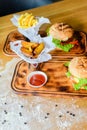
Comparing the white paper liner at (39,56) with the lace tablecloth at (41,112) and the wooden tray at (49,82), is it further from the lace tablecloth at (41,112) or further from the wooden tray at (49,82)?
the lace tablecloth at (41,112)

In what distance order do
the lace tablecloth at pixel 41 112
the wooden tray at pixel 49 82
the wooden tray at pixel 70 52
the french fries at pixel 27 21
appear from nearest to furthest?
the lace tablecloth at pixel 41 112, the wooden tray at pixel 49 82, the wooden tray at pixel 70 52, the french fries at pixel 27 21

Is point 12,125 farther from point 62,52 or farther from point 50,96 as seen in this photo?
point 62,52

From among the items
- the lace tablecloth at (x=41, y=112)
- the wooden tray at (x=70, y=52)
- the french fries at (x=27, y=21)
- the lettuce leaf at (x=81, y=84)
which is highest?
the french fries at (x=27, y=21)

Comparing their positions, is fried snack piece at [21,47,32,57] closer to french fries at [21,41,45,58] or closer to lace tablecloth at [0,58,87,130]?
french fries at [21,41,45,58]

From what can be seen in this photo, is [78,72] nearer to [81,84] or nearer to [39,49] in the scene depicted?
[81,84]

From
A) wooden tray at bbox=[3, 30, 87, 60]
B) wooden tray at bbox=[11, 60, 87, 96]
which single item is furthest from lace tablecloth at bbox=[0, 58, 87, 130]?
wooden tray at bbox=[3, 30, 87, 60]

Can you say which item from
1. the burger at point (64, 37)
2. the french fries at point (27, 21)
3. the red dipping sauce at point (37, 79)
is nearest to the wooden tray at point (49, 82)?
the red dipping sauce at point (37, 79)
